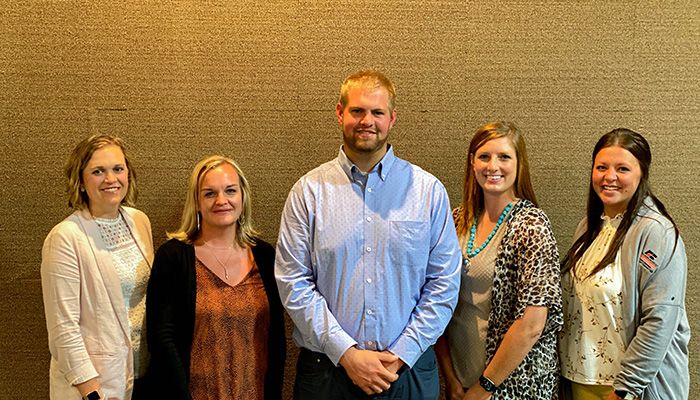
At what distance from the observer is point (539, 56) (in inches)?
112

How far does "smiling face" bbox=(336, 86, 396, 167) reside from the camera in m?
2.08

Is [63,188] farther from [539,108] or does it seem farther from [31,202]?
[539,108]

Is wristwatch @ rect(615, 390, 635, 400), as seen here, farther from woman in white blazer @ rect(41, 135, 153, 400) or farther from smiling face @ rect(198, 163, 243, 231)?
woman in white blazer @ rect(41, 135, 153, 400)

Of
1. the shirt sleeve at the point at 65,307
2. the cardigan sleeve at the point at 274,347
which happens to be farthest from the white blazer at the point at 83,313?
the cardigan sleeve at the point at 274,347

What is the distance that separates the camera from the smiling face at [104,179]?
2.24 metres

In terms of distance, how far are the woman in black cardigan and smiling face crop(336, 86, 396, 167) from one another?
52 centimetres

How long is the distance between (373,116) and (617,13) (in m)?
1.50

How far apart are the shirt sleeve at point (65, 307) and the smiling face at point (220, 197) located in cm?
48

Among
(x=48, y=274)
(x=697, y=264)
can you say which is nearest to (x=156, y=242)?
(x=48, y=274)

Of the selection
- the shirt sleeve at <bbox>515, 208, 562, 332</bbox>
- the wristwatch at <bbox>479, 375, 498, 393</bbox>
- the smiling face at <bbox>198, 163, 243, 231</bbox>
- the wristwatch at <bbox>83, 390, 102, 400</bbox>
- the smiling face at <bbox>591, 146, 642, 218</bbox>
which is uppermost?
the smiling face at <bbox>591, 146, 642, 218</bbox>

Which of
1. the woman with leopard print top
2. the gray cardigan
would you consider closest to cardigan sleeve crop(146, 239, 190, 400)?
the woman with leopard print top

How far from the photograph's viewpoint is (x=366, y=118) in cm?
208

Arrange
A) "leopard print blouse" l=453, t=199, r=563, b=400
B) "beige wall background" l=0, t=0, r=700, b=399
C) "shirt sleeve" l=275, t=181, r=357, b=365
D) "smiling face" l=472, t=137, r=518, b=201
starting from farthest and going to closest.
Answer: "beige wall background" l=0, t=0, r=700, b=399 → "smiling face" l=472, t=137, r=518, b=201 → "leopard print blouse" l=453, t=199, r=563, b=400 → "shirt sleeve" l=275, t=181, r=357, b=365

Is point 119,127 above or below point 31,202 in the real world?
above
